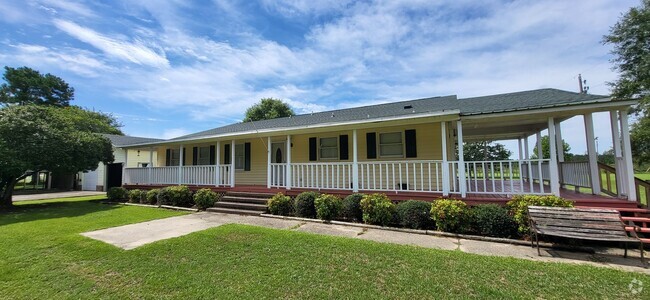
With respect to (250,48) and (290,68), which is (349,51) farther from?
(250,48)

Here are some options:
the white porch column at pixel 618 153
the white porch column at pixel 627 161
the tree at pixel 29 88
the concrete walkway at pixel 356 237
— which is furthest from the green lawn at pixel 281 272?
the tree at pixel 29 88

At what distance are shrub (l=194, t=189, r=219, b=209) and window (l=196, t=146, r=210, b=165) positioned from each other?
407cm

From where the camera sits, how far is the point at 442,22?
948 centimetres

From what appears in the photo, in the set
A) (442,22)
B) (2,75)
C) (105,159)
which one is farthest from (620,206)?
(2,75)

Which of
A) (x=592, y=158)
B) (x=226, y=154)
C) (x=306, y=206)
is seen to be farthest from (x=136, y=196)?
(x=592, y=158)

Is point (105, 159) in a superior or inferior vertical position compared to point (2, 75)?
inferior

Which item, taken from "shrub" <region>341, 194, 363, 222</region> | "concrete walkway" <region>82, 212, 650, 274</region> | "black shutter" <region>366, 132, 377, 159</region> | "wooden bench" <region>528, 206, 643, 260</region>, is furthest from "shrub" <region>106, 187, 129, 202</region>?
"wooden bench" <region>528, 206, 643, 260</region>

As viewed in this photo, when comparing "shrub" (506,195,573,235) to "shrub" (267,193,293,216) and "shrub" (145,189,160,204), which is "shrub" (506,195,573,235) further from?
"shrub" (145,189,160,204)

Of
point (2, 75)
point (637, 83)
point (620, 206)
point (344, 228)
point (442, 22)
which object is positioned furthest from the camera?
point (2, 75)

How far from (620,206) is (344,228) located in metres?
6.11

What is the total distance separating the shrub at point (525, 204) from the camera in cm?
569

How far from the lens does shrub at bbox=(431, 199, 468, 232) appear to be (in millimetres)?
6234

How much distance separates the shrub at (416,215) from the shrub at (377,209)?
0.32 meters

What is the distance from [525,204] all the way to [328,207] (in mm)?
4707
